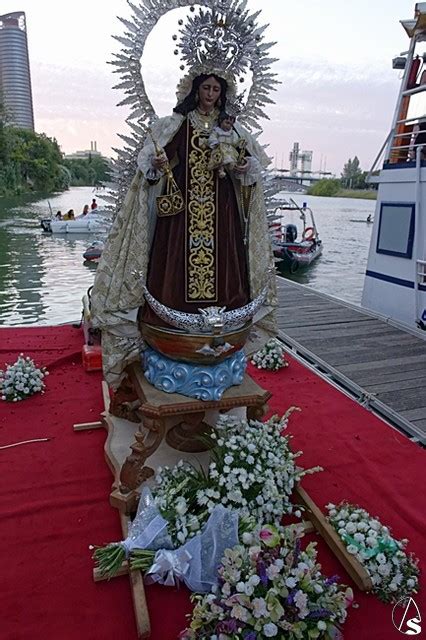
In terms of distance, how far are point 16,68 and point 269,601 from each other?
85112 millimetres

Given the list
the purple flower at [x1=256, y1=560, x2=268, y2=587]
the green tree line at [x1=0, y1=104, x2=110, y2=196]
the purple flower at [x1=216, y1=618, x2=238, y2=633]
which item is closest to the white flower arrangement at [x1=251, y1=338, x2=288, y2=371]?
the purple flower at [x1=256, y1=560, x2=268, y2=587]

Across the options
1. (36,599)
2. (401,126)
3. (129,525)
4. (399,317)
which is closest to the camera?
(36,599)

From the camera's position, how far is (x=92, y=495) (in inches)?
127

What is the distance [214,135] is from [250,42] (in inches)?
24.7

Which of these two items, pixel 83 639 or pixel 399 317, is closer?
pixel 83 639

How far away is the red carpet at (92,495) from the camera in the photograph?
7.79ft

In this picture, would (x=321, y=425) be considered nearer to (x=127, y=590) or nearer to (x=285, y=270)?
(x=127, y=590)

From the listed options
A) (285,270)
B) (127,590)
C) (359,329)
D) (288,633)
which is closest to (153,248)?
(127,590)

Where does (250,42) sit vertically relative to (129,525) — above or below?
above

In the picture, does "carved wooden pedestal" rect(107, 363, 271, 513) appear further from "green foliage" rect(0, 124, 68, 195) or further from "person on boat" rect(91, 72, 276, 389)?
"green foliage" rect(0, 124, 68, 195)

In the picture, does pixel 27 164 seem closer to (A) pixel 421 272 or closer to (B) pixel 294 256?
(B) pixel 294 256

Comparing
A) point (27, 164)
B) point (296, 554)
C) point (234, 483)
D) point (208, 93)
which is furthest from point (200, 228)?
point (27, 164)

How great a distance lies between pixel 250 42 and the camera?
298 centimetres

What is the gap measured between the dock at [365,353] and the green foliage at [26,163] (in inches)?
1630
